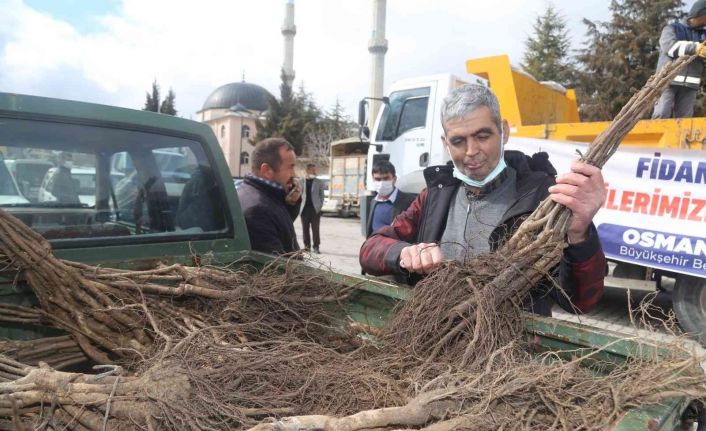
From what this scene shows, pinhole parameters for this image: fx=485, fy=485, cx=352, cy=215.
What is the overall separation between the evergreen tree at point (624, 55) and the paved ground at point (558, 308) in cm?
931

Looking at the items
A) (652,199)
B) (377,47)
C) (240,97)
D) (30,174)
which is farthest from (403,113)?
(240,97)

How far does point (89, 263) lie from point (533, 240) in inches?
77.7

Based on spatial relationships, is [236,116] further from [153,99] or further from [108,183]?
[108,183]

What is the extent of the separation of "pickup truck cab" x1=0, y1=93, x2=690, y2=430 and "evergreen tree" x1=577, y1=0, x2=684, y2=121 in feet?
51.6

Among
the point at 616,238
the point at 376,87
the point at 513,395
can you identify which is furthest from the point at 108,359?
the point at 376,87

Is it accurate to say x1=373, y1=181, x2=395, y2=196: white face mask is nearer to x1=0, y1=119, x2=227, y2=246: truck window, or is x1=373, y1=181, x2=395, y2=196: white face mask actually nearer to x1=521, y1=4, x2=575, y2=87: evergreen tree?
x1=0, y1=119, x2=227, y2=246: truck window

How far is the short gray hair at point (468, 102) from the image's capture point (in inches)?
83.7

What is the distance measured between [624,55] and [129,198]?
18199 millimetres

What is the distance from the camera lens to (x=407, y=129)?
828 cm

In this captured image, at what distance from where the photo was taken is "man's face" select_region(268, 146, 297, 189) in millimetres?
3967

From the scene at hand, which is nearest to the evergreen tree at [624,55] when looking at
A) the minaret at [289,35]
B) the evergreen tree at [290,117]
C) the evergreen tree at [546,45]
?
the evergreen tree at [546,45]

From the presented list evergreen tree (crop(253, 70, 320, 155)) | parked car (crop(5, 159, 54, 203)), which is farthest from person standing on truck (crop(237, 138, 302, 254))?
evergreen tree (crop(253, 70, 320, 155))

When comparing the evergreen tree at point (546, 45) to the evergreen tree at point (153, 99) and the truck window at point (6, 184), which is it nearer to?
the truck window at point (6, 184)

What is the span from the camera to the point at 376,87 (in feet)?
125
